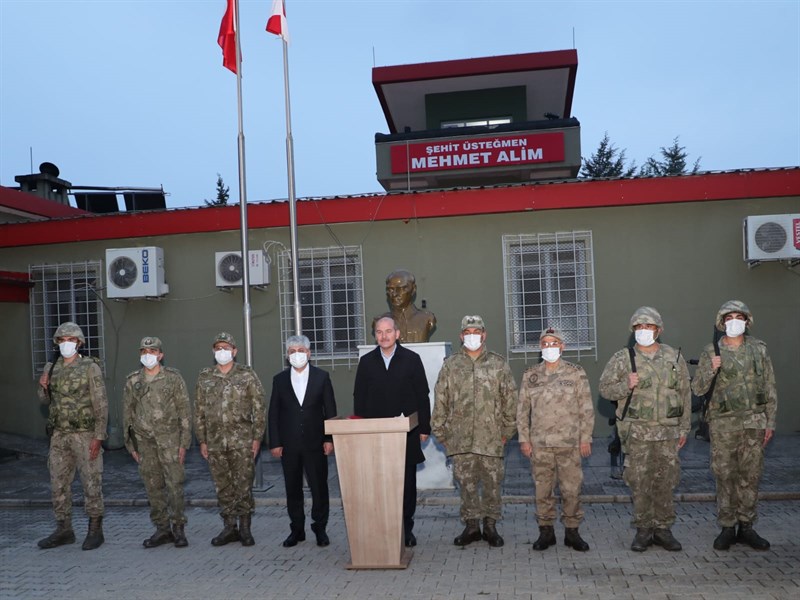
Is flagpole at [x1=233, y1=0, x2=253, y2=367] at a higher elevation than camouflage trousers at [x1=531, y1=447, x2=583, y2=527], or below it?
higher

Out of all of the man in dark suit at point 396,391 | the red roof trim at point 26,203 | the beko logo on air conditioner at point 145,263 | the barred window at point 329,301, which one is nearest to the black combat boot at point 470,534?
the man in dark suit at point 396,391

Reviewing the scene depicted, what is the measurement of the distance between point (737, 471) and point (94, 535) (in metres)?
5.36

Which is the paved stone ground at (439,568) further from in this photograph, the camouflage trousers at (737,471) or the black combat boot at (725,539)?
the camouflage trousers at (737,471)

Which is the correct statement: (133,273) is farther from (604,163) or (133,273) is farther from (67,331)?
(604,163)

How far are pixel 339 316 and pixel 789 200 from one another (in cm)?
652

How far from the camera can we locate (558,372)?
20.6 feet

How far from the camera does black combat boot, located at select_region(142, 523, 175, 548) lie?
22.2ft

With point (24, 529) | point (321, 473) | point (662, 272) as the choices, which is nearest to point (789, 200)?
point (662, 272)

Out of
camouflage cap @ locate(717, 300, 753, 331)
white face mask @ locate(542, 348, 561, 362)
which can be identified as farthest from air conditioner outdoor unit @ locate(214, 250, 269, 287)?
camouflage cap @ locate(717, 300, 753, 331)

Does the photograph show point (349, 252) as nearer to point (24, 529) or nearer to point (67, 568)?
point (24, 529)

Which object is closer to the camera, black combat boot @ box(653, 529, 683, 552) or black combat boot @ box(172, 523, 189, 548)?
black combat boot @ box(653, 529, 683, 552)

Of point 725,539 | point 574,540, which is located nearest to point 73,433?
point 574,540

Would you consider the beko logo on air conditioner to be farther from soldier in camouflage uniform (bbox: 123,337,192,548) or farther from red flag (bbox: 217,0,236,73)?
soldier in camouflage uniform (bbox: 123,337,192,548)

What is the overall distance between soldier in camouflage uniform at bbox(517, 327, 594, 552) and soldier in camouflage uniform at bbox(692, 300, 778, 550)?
0.98m
